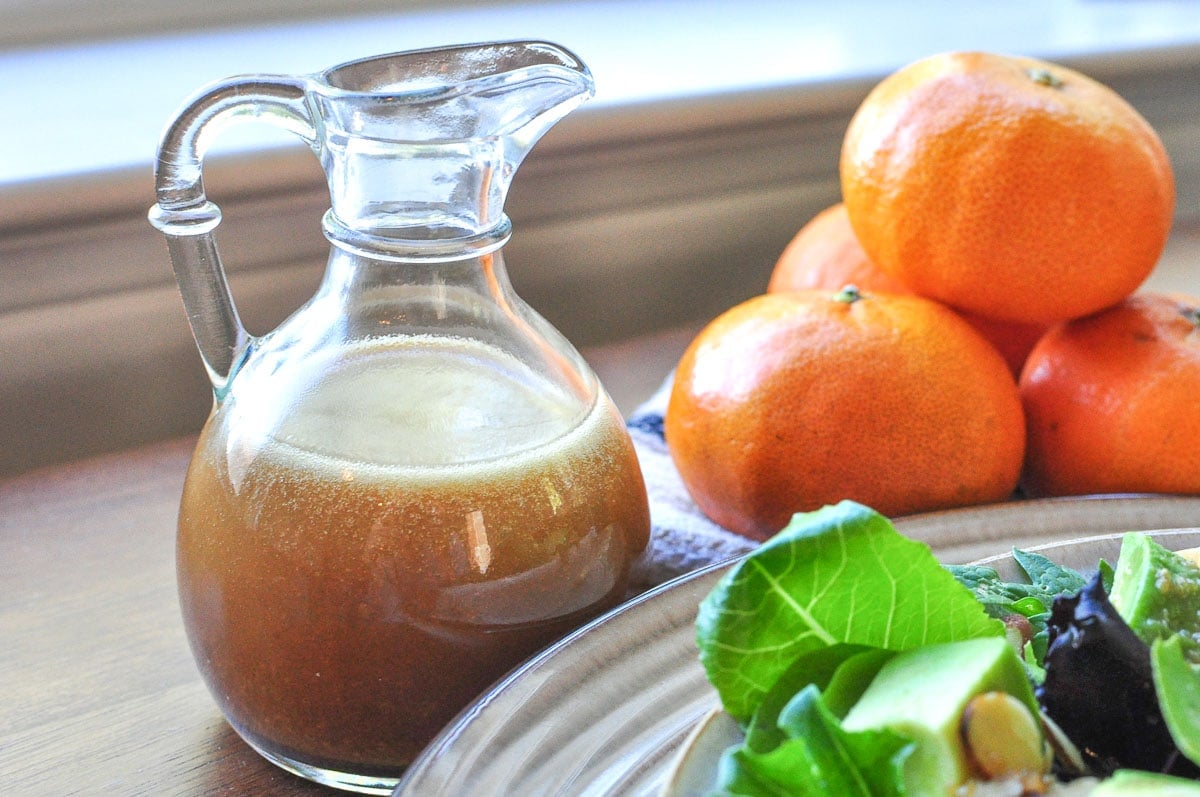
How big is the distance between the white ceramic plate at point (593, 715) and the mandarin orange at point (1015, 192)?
0.15 metres

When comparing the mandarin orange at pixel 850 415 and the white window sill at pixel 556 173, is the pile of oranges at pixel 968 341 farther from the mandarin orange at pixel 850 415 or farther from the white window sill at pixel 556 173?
the white window sill at pixel 556 173

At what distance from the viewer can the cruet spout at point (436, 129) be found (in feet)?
1.32

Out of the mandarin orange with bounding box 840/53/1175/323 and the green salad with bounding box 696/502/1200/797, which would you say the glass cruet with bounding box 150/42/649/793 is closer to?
the green salad with bounding box 696/502/1200/797

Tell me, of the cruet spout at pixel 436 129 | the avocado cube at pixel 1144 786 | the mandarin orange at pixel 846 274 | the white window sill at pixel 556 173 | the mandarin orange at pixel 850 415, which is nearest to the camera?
the avocado cube at pixel 1144 786

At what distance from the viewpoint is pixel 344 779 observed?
0.44 metres

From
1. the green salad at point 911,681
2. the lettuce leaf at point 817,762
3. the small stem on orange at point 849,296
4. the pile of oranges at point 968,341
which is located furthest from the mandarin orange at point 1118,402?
the lettuce leaf at point 817,762

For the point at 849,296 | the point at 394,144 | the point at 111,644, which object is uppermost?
the point at 394,144

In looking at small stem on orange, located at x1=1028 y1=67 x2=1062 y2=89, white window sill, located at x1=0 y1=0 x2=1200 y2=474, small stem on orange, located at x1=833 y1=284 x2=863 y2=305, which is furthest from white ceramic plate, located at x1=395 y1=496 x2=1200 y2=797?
white window sill, located at x1=0 y1=0 x2=1200 y2=474

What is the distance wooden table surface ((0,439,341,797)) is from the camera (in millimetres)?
454

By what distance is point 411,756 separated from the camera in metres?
0.43

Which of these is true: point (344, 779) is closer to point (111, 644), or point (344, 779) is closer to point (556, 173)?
point (111, 644)

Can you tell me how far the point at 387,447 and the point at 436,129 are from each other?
10 centimetres

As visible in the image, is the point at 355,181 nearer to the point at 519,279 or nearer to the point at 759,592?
the point at 759,592

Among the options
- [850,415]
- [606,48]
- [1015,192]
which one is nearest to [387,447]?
[850,415]
